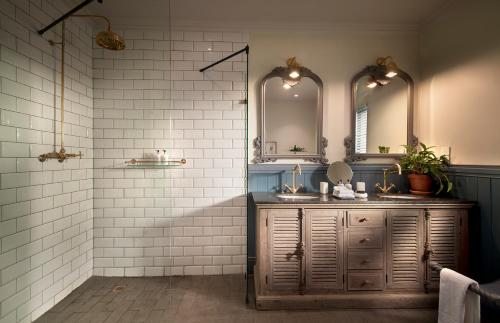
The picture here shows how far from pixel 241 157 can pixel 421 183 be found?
6.43 ft

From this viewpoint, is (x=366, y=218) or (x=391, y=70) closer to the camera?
(x=366, y=218)

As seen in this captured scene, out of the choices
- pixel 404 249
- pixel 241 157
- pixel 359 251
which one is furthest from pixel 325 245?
pixel 241 157

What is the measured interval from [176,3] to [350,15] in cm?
187

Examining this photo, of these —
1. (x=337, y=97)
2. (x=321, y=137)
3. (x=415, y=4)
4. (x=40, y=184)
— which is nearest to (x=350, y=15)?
(x=415, y=4)

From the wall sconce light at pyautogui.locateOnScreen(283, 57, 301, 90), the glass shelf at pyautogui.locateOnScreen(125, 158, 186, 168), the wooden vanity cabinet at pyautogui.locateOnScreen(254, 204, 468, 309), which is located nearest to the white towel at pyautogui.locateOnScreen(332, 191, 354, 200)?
the wooden vanity cabinet at pyautogui.locateOnScreen(254, 204, 468, 309)

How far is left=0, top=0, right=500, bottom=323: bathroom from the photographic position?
86.7 inches

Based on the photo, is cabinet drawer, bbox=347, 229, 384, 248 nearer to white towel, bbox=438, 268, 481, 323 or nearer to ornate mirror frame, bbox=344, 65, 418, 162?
white towel, bbox=438, 268, 481, 323

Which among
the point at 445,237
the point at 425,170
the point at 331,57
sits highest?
the point at 331,57

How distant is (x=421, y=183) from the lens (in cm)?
276

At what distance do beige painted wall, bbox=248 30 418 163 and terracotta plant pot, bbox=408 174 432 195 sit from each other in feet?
2.55

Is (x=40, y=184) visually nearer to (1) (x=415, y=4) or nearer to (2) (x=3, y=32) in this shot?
(2) (x=3, y=32)

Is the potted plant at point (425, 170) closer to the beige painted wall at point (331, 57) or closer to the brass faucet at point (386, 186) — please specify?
the brass faucet at point (386, 186)

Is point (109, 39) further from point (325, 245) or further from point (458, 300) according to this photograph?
point (458, 300)

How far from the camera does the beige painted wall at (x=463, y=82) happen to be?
2.23 metres
